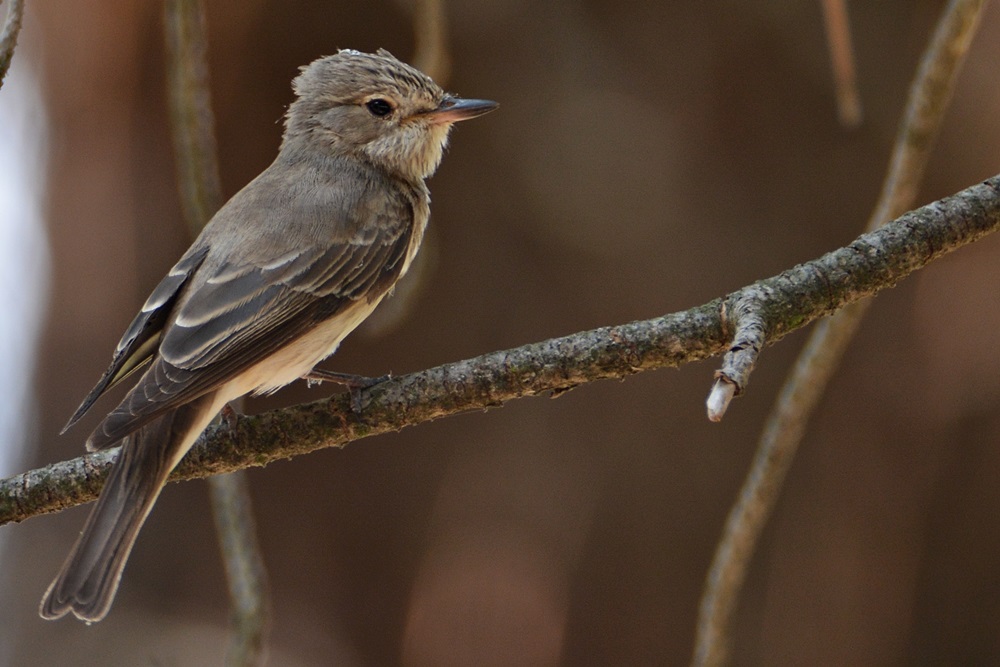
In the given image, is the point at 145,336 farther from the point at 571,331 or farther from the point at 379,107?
the point at 571,331

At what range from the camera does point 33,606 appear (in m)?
5.43

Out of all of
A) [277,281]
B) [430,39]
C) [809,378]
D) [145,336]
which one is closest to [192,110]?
[277,281]

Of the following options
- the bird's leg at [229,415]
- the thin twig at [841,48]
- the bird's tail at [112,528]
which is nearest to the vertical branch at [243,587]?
the bird's leg at [229,415]

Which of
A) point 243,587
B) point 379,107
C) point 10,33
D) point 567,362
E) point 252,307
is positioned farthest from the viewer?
point 379,107

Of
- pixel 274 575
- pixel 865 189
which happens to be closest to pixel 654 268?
pixel 865 189

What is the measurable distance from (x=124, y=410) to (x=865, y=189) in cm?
344

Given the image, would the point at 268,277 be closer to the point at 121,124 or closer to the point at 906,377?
the point at 121,124

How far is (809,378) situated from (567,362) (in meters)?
1.02

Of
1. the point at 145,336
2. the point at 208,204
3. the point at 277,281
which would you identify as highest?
the point at 208,204

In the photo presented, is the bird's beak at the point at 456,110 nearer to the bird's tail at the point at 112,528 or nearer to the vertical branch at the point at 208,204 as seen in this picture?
the vertical branch at the point at 208,204

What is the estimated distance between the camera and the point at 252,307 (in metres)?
3.52

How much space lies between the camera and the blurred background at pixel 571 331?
476 centimetres

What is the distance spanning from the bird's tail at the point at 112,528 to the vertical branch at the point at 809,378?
70.6 inches

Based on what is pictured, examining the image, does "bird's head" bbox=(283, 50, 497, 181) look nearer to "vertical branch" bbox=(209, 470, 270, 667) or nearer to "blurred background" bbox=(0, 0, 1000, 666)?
"blurred background" bbox=(0, 0, 1000, 666)
